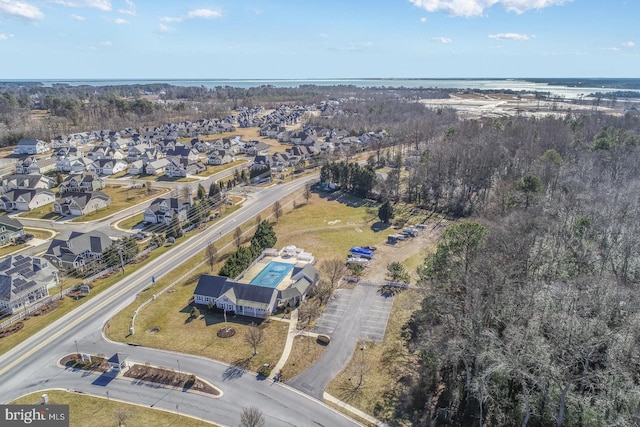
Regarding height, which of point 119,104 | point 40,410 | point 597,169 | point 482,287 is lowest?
point 40,410

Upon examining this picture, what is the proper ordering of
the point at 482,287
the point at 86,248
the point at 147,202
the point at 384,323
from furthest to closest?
the point at 147,202
the point at 86,248
the point at 384,323
the point at 482,287

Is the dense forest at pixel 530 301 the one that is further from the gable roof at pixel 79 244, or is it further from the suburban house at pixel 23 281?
the gable roof at pixel 79 244

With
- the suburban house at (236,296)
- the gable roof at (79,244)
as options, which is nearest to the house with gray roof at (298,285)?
the suburban house at (236,296)

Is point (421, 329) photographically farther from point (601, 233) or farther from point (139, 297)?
point (139, 297)

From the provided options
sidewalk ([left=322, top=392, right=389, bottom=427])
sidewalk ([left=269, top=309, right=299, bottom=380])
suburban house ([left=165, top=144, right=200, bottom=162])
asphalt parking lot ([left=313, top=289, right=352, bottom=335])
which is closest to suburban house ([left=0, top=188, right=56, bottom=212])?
suburban house ([left=165, top=144, right=200, bottom=162])

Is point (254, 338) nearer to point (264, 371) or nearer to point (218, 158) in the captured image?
point (264, 371)

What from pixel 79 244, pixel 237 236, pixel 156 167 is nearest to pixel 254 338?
pixel 237 236

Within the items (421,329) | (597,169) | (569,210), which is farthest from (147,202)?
(597,169)
